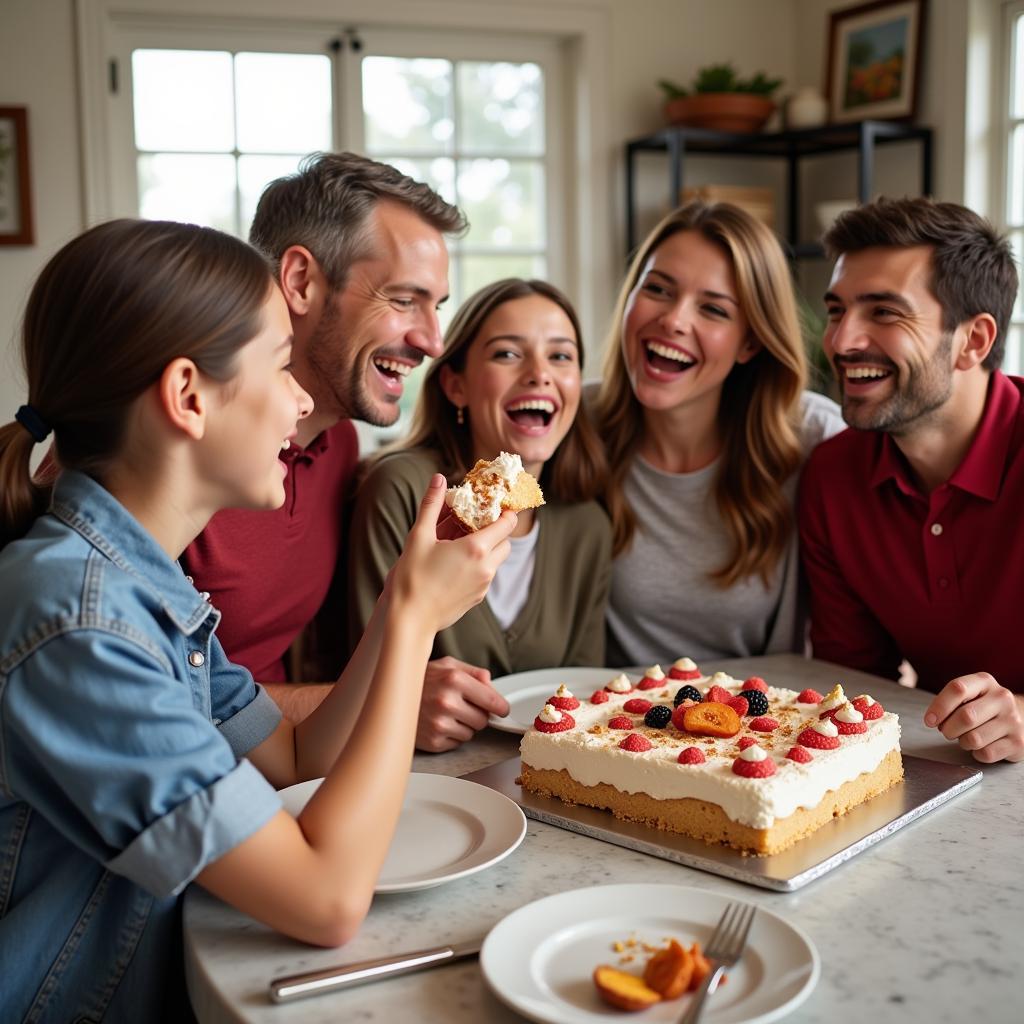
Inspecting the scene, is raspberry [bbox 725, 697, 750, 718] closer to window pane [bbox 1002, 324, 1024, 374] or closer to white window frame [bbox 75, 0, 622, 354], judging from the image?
window pane [bbox 1002, 324, 1024, 374]

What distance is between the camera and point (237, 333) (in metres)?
1.38

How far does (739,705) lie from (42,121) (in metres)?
4.34

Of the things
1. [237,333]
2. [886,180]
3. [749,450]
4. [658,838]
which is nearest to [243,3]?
[886,180]

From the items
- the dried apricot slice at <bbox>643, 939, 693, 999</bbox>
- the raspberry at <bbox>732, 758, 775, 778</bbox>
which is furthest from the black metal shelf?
the dried apricot slice at <bbox>643, 939, 693, 999</bbox>

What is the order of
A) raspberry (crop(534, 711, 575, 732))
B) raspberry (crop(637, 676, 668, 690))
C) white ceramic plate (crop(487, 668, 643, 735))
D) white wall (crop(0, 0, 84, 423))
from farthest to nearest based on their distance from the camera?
white wall (crop(0, 0, 84, 423)) → white ceramic plate (crop(487, 668, 643, 735)) → raspberry (crop(637, 676, 668, 690)) → raspberry (crop(534, 711, 575, 732))

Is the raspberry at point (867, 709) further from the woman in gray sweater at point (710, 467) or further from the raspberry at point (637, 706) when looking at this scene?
the woman in gray sweater at point (710, 467)

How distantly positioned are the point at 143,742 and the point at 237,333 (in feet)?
1.61

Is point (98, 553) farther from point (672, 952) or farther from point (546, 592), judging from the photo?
point (546, 592)

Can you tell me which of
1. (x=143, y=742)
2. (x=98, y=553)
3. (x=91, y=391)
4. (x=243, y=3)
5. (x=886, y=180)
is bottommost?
(x=143, y=742)

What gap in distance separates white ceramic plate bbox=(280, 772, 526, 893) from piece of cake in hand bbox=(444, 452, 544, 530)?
0.39m

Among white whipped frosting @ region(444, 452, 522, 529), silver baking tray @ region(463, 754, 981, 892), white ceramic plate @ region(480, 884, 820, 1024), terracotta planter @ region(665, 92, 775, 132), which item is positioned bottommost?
silver baking tray @ region(463, 754, 981, 892)

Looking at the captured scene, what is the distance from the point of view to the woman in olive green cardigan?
2.45m

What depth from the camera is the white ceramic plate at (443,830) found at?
1.36 metres

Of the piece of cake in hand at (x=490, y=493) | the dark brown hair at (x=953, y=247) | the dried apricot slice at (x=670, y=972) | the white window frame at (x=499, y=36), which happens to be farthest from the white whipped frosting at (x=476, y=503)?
the white window frame at (x=499, y=36)
